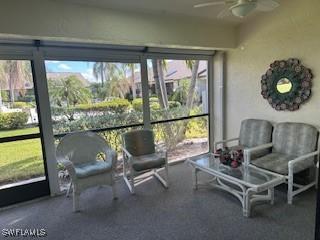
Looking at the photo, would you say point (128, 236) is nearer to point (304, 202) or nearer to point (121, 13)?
point (304, 202)

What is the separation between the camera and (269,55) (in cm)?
365

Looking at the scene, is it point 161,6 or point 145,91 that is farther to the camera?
point 145,91

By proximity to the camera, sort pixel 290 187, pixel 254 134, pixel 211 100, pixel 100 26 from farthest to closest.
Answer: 1. pixel 211 100
2. pixel 254 134
3. pixel 100 26
4. pixel 290 187

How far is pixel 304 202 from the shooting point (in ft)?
9.07

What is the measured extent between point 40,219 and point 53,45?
213cm

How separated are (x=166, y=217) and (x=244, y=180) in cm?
97

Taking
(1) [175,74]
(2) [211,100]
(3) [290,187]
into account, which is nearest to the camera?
(3) [290,187]

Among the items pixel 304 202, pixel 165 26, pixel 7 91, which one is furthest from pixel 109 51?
pixel 304 202

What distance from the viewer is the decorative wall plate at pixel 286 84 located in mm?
3238

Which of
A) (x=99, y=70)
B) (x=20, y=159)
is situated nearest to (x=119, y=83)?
(x=99, y=70)

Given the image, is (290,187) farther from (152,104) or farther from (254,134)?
(152,104)

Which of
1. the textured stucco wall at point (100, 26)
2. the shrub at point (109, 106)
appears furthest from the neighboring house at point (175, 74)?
the textured stucco wall at point (100, 26)

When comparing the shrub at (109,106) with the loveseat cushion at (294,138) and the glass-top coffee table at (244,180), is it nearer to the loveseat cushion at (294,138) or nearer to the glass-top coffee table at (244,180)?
the glass-top coffee table at (244,180)

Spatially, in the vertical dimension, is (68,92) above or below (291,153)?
above
